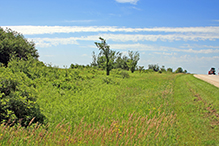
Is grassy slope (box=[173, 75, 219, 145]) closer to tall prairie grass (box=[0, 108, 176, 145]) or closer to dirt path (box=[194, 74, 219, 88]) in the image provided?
tall prairie grass (box=[0, 108, 176, 145])

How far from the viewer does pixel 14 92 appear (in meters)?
8.33

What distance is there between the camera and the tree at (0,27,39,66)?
29.2 m

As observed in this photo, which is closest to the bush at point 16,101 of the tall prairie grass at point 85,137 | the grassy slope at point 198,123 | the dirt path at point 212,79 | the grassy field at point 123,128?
the grassy field at point 123,128

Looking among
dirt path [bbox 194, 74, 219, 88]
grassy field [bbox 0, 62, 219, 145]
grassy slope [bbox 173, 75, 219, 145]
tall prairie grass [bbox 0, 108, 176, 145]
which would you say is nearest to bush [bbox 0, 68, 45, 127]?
grassy field [bbox 0, 62, 219, 145]

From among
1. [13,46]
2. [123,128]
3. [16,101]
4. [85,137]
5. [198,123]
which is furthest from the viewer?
[13,46]

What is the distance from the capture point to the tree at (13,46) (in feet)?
96.0

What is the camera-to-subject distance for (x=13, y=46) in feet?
97.1

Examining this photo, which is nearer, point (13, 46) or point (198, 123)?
point (198, 123)

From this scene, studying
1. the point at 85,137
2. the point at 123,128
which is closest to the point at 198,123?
the point at 123,128

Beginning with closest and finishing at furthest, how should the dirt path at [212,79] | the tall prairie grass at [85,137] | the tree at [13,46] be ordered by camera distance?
the tall prairie grass at [85,137]
the dirt path at [212,79]
the tree at [13,46]

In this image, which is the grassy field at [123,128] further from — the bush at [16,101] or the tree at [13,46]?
the tree at [13,46]

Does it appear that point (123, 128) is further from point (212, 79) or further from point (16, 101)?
point (212, 79)

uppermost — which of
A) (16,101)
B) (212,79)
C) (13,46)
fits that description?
(13,46)

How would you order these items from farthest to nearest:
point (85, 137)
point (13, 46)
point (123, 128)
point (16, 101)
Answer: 1. point (13, 46)
2. point (16, 101)
3. point (123, 128)
4. point (85, 137)
